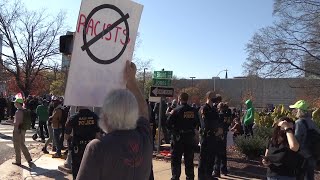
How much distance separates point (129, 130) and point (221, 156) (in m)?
7.38

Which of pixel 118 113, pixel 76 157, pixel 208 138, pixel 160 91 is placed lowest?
pixel 76 157

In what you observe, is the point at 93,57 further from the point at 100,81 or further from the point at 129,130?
the point at 129,130

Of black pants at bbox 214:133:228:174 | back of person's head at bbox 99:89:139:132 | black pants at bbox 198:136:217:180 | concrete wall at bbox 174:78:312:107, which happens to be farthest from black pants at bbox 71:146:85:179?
concrete wall at bbox 174:78:312:107

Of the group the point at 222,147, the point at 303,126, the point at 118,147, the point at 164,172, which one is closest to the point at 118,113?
the point at 118,147

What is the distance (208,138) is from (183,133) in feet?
1.92

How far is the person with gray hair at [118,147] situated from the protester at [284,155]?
2.73 metres

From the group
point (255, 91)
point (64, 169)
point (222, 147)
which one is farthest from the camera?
point (255, 91)

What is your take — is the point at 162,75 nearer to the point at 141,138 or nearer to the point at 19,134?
the point at 19,134

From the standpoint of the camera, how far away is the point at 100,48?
4.18m

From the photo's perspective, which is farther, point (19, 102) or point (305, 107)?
point (19, 102)

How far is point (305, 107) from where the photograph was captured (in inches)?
273

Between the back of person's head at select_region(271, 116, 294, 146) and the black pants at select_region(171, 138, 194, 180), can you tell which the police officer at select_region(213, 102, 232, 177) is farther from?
the back of person's head at select_region(271, 116, 294, 146)

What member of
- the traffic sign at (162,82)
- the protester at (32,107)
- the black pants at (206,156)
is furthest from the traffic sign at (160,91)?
the protester at (32,107)

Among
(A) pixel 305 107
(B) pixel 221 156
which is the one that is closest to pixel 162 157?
(B) pixel 221 156
